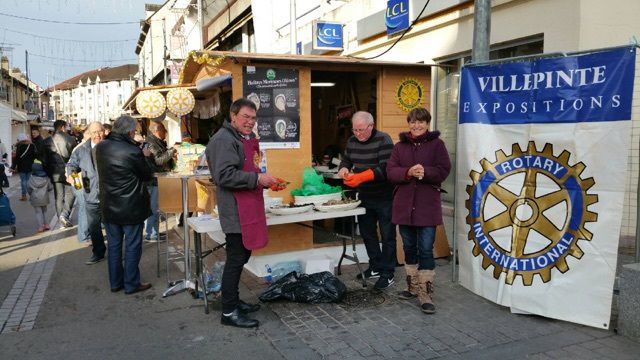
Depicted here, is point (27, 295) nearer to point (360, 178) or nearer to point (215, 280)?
point (215, 280)

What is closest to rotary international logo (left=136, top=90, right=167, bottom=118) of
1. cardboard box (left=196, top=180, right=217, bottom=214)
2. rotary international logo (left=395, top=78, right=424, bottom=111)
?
cardboard box (left=196, top=180, right=217, bottom=214)

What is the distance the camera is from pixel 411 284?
15.4 ft

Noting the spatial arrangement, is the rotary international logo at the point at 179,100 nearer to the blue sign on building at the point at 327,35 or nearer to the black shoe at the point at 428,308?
the blue sign on building at the point at 327,35

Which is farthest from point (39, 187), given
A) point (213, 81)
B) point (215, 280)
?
point (215, 280)

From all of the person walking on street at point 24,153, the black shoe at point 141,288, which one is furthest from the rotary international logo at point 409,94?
the person walking on street at point 24,153

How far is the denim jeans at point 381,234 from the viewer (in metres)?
5.15

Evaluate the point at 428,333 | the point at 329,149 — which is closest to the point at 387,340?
the point at 428,333

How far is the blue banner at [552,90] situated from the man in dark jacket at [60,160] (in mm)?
7141

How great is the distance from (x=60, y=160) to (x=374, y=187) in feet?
20.7

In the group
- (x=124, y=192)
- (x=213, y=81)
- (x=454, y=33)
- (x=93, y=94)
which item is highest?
(x=93, y=94)

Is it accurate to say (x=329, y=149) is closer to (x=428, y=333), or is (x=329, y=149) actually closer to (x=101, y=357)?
(x=428, y=333)

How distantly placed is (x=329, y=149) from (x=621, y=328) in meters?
5.80

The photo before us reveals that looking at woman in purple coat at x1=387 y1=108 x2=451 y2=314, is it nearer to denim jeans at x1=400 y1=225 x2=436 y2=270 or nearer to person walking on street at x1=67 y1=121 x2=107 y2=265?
denim jeans at x1=400 y1=225 x2=436 y2=270

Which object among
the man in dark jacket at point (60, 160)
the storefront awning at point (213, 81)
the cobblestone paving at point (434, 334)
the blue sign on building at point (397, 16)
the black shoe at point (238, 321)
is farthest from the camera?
the man in dark jacket at point (60, 160)
